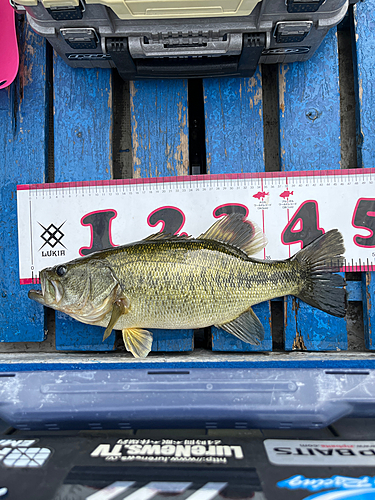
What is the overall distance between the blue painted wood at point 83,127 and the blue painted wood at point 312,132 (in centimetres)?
100

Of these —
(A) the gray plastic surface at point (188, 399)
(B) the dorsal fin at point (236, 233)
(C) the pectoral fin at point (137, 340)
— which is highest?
(B) the dorsal fin at point (236, 233)

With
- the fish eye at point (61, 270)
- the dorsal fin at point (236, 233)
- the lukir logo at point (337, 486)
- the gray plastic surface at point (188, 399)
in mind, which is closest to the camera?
the lukir logo at point (337, 486)

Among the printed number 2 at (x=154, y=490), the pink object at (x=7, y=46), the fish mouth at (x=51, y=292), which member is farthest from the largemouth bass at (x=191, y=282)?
the pink object at (x=7, y=46)

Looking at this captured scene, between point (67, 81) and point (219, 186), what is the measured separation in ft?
3.46

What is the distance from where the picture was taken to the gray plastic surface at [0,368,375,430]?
129 cm

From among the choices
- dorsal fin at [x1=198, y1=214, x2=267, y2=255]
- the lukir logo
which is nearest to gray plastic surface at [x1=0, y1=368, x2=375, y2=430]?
the lukir logo

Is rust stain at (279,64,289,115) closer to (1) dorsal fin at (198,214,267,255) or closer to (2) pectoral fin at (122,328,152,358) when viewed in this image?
(1) dorsal fin at (198,214,267,255)

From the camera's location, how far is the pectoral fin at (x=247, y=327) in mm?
1582

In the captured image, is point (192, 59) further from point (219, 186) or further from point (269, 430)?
point (269, 430)

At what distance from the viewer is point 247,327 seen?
1.59m

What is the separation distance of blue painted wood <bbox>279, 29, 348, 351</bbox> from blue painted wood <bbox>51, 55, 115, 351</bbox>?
100cm

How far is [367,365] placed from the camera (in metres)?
1.42

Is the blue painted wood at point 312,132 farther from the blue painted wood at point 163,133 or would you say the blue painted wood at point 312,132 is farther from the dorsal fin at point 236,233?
the blue painted wood at point 163,133

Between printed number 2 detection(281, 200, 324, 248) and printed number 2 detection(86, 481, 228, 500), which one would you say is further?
printed number 2 detection(281, 200, 324, 248)
